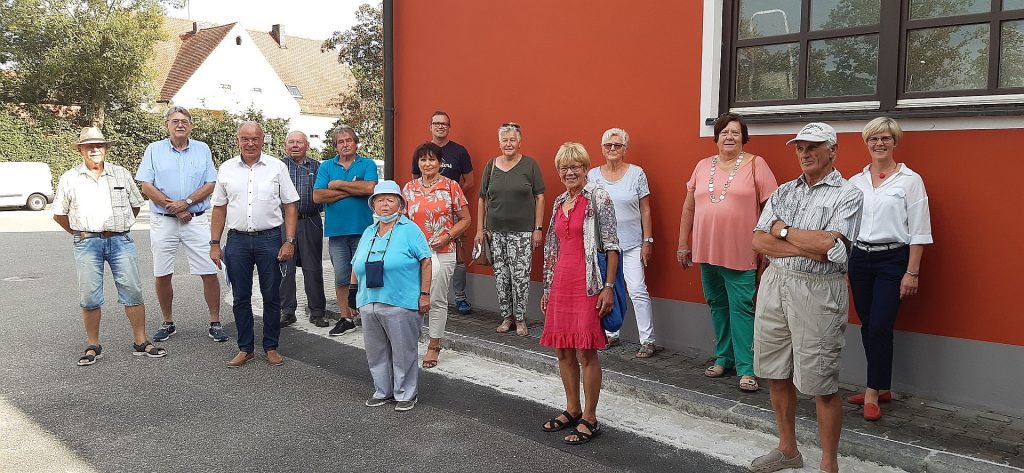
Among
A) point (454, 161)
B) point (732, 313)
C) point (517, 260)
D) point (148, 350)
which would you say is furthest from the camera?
point (454, 161)

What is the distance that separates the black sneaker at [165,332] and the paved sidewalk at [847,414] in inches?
111

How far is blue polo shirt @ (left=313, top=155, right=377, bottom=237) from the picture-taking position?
275 inches

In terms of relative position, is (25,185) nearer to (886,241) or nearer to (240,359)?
(240,359)

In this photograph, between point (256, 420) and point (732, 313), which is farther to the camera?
point (732, 313)

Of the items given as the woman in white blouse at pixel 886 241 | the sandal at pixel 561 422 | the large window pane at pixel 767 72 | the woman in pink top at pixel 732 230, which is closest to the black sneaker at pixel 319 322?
the sandal at pixel 561 422

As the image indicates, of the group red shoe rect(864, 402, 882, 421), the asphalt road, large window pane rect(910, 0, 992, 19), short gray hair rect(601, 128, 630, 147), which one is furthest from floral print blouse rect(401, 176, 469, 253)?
large window pane rect(910, 0, 992, 19)

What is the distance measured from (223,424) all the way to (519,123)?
4.04 metres

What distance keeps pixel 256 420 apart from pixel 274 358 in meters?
1.42

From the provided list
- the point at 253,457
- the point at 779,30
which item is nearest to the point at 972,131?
the point at 779,30

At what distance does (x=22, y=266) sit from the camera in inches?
440

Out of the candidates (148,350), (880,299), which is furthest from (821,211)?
(148,350)

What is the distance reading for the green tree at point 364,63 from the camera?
23094 millimetres

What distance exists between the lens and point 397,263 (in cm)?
503

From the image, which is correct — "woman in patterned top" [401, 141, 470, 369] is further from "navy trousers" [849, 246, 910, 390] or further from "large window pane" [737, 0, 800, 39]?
"navy trousers" [849, 246, 910, 390]
